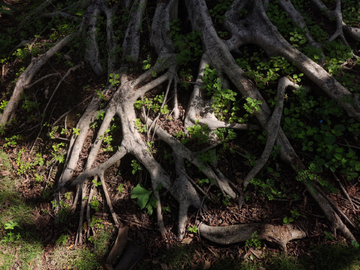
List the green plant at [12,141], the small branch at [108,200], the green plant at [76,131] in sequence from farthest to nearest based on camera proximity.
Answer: the green plant at [12,141] < the green plant at [76,131] < the small branch at [108,200]

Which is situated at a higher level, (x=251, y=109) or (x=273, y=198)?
(x=251, y=109)

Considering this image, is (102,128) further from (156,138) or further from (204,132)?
(204,132)

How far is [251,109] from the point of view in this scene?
9.71ft

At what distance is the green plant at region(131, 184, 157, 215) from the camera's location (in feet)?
9.62

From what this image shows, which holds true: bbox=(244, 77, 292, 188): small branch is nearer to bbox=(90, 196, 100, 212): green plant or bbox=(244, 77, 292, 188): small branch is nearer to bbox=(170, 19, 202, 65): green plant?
bbox=(170, 19, 202, 65): green plant

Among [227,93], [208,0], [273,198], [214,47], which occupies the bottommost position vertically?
[273,198]

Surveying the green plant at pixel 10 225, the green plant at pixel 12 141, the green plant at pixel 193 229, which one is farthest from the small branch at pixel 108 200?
the green plant at pixel 12 141

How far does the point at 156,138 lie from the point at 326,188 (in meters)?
2.51

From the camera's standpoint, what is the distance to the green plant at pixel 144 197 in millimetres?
2931

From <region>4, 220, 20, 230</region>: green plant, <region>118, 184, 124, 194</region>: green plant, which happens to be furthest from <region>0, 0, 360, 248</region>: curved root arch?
<region>4, 220, 20, 230</region>: green plant

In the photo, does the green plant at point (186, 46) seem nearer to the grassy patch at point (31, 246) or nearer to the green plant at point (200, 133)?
the green plant at point (200, 133)

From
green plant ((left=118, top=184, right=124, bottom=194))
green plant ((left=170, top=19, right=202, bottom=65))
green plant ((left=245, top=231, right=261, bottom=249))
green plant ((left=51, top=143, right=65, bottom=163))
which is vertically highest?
green plant ((left=170, top=19, right=202, bottom=65))

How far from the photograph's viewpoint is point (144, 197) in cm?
296

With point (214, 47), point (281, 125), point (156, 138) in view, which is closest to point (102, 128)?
point (156, 138)
